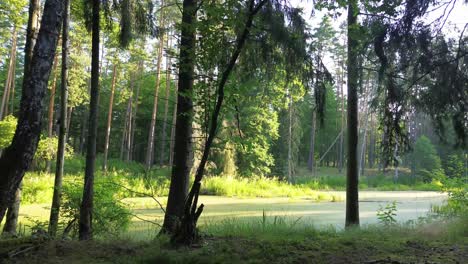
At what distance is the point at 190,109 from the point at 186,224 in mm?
1390

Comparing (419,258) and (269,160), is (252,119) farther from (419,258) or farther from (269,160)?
(419,258)

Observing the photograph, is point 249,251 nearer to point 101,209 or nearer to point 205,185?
point 101,209

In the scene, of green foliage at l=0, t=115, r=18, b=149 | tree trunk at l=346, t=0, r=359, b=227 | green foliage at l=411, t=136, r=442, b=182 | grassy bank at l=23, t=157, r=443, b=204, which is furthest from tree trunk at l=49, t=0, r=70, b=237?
green foliage at l=411, t=136, r=442, b=182

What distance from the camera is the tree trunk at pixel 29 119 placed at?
10.6 feet

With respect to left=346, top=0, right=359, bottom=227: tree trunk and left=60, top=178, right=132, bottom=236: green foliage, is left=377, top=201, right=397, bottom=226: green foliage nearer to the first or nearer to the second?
left=346, top=0, right=359, bottom=227: tree trunk

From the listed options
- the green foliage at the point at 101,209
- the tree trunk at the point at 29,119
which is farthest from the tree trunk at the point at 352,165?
the tree trunk at the point at 29,119

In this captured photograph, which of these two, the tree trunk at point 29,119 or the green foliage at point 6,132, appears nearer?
the tree trunk at point 29,119

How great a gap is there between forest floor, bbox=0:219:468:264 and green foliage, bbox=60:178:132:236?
3.79 feet

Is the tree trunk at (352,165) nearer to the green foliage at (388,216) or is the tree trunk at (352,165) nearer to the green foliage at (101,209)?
the green foliage at (388,216)

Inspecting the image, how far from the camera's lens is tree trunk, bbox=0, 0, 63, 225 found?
10.6 ft

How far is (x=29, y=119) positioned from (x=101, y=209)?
108 inches

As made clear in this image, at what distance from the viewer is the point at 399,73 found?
5.80 meters

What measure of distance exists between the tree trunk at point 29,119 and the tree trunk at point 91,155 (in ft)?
5.04

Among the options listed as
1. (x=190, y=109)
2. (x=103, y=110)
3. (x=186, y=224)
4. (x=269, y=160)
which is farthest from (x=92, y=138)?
(x=103, y=110)
